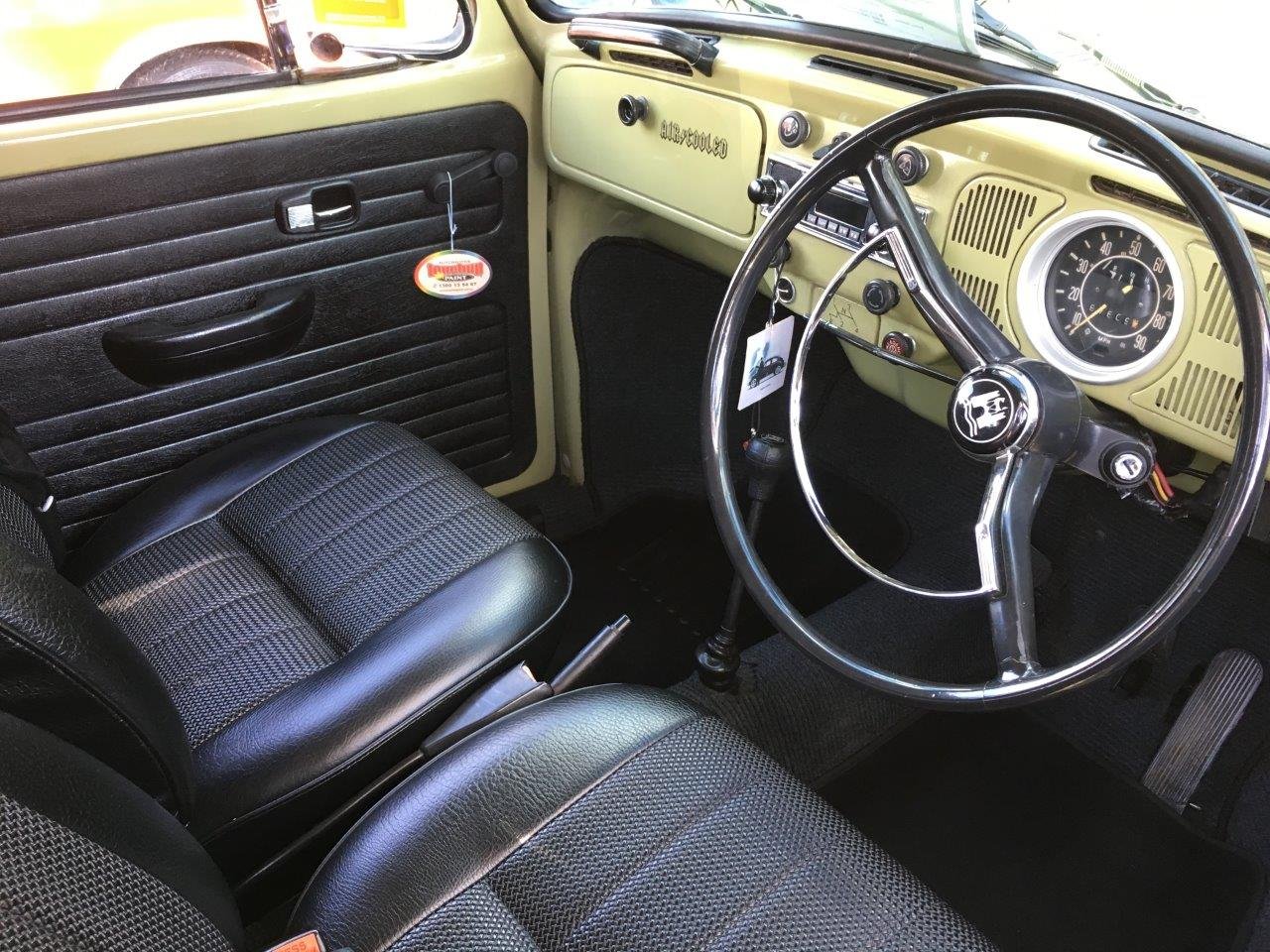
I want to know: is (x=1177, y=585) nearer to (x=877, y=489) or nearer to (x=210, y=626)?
(x=210, y=626)

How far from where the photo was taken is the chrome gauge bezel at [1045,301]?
95cm

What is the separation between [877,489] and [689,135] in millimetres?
764

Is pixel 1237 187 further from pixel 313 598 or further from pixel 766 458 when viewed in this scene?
pixel 313 598

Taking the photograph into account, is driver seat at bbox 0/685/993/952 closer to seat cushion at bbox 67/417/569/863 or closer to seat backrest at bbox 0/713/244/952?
seat backrest at bbox 0/713/244/952

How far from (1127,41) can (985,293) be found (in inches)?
12.9

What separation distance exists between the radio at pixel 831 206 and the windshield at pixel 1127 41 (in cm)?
19

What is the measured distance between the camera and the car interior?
0.86m

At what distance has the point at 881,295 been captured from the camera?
116 centimetres

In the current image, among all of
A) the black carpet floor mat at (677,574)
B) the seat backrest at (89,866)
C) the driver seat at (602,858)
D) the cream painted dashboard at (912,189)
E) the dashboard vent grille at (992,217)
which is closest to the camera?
the seat backrest at (89,866)

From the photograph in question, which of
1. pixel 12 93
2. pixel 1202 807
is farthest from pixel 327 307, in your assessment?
pixel 1202 807

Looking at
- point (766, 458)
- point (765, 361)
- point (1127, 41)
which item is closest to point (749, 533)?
Result: point (766, 458)

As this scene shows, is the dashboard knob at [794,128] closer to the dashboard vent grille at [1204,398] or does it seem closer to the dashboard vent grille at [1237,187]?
the dashboard vent grille at [1237,187]

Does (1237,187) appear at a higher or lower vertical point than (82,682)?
higher

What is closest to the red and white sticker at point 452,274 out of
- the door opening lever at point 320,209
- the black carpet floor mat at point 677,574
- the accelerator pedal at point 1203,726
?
the door opening lever at point 320,209
